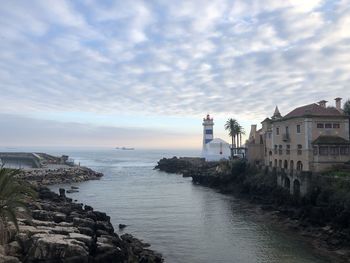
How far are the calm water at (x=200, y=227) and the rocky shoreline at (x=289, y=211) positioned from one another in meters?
1.57

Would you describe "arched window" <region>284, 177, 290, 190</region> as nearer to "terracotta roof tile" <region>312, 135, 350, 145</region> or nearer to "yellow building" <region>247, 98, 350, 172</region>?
"yellow building" <region>247, 98, 350, 172</region>

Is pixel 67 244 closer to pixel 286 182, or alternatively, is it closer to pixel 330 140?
pixel 286 182

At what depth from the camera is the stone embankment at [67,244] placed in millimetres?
24775

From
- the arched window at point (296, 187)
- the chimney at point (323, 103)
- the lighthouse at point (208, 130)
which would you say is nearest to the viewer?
the arched window at point (296, 187)

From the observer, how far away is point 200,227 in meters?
42.0

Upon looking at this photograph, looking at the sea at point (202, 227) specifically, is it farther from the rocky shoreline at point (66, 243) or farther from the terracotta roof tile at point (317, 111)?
the terracotta roof tile at point (317, 111)

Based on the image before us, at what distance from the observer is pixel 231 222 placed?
44.3m

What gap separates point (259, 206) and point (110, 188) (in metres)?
32.6

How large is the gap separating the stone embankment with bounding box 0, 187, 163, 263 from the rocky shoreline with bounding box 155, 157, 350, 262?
47.2 ft

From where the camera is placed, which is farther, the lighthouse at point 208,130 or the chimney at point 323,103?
the lighthouse at point 208,130

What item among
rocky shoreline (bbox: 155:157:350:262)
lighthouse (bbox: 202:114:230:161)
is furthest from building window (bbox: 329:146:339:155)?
lighthouse (bbox: 202:114:230:161)

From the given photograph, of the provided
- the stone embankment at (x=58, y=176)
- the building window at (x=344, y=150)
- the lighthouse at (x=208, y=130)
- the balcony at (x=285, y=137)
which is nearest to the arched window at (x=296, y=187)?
the building window at (x=344, y=150)

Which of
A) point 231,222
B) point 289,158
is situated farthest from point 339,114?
point 231,222

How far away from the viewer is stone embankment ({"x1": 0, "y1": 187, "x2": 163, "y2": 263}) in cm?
2478
